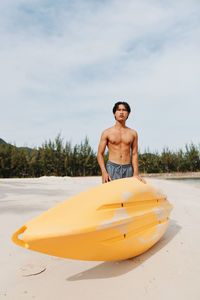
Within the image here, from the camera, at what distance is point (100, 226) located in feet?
6.45

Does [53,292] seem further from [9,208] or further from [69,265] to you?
[9,208]

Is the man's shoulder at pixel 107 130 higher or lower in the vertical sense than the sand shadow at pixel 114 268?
higher

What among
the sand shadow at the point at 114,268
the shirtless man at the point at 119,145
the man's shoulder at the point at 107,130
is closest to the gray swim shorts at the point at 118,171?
the shirtless man at the point at 119,145

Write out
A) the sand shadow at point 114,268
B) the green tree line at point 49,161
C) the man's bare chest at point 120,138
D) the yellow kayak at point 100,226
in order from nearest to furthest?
the yellow kayak at point 100,226, the sand shadow at point 114,268, the man's bare chest at point 120,138, the green tree line at point 49,161

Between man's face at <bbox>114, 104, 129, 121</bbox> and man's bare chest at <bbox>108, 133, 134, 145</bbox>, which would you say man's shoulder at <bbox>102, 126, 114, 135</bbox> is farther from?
man's face at <bbox>114, 104, 129, 121</bbox>

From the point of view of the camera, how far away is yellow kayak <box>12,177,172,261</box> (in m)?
1.82

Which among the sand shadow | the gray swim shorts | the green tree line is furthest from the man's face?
the green tree line

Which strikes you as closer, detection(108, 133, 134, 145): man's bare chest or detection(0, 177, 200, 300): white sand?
detection(0, 177, 200, 300): white sand

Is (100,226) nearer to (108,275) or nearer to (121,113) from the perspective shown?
(108,275)

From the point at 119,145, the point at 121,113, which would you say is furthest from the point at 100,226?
the point at 121,113

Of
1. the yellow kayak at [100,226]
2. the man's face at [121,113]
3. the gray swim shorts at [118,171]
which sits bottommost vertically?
the yellow kayak at [100,226]

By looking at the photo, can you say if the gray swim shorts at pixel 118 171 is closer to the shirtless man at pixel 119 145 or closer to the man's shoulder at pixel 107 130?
the shirtless man at pixel 119 145

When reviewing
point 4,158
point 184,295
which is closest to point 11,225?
point 184,295

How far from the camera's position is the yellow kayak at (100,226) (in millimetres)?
1817
